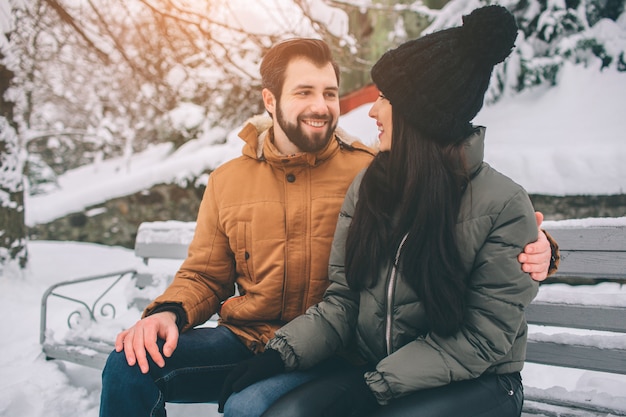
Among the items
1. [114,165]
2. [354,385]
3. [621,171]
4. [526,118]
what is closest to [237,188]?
[354,385]

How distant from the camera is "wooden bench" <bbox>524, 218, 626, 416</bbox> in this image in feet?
6.48

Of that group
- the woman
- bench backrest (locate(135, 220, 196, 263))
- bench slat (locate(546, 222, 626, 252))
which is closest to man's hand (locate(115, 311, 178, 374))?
the woman

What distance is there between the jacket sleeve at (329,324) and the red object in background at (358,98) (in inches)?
205

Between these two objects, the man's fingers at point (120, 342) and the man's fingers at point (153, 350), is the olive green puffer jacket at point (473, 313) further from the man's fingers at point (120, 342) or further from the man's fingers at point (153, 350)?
the man's fingers at point (120, 342)

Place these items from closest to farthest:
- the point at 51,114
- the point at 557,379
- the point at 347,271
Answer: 1. the point at 347,271
2. the point at 557,379
3. the point at 51,114

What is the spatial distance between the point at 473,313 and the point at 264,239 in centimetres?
89

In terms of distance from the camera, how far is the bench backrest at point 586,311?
2045mm

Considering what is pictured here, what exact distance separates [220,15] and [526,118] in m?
4.41

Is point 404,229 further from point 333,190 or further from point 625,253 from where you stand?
point 625,253

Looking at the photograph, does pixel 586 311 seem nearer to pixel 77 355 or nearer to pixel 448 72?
pixel 448 72

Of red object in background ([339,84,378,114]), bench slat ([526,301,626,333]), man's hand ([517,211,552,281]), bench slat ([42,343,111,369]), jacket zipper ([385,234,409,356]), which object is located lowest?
bench slat ([42,343,111,369])

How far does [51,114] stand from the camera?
1227 centimetres

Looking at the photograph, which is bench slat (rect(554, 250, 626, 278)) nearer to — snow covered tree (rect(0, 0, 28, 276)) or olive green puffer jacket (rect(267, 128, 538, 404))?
olive green puffer jacket (rect(267, 128, 538, 404))

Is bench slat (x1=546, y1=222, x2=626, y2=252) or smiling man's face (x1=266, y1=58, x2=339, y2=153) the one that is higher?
smiling man's face (x1=266, y1=58, x2=339, y2=153)
